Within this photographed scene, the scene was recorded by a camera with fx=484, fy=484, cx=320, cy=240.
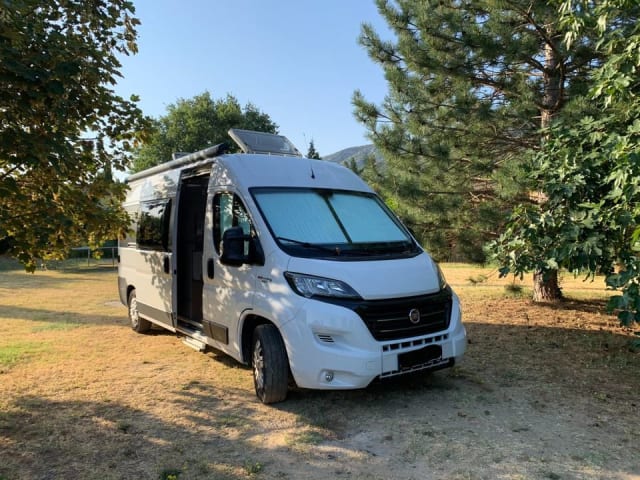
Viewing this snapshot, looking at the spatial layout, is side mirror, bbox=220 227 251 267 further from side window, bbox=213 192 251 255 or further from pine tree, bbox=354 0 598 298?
pine tree, bbox=354 0 598 298

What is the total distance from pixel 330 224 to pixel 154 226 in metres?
3.35

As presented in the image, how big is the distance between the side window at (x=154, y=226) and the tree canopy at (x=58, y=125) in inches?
47.3

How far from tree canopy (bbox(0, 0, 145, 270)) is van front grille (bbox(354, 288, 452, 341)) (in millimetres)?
2793

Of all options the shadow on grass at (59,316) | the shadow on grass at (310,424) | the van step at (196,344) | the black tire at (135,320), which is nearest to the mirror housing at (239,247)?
the shadow on grass at (310,424)

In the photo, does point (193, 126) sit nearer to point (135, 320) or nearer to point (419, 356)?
point (135, 320)

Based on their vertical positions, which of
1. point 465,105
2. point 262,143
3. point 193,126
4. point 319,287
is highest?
point 193,126

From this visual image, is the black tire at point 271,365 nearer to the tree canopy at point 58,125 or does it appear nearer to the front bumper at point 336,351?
the front bumper at point 336,351

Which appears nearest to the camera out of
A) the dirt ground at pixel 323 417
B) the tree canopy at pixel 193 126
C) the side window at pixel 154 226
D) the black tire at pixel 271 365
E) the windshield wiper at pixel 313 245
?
the dirt ground at pixel 323 417

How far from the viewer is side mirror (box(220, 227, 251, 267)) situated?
15.7 ft

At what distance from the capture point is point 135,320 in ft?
27.1

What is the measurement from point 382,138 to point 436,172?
1.30 m

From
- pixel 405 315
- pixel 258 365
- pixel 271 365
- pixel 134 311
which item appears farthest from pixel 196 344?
pixel 405 315

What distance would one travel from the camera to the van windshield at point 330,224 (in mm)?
4719

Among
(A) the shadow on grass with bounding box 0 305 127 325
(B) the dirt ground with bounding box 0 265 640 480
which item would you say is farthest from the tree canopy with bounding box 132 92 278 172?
(B) the dirt ground with bounding box 0 265 640 480
